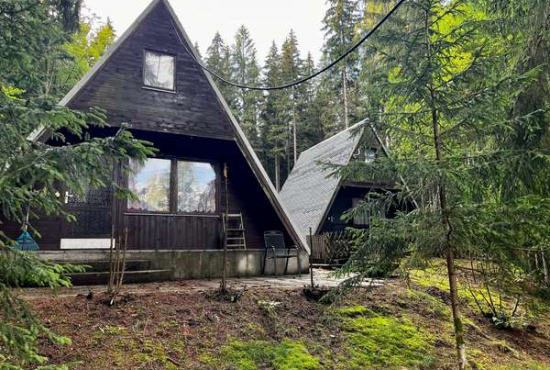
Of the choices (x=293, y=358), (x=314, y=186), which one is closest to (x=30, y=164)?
(x=293, y=358)

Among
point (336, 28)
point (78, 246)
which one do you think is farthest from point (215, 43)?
point (78, 246)

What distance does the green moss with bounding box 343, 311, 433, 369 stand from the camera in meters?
4.43

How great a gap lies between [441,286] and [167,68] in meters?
7.98

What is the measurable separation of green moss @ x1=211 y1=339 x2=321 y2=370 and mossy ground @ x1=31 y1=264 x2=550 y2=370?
0.04 ft

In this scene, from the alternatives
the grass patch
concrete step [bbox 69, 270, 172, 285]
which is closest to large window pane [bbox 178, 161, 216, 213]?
concrete step [bbox 69, 270, 172, 285]

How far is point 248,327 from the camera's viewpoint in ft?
15.1

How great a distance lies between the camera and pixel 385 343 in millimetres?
4855

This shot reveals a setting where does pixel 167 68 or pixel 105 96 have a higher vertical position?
pixel 167 68

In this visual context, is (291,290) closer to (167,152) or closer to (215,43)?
(167,152)

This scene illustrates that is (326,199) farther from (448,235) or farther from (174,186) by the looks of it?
(448,235)

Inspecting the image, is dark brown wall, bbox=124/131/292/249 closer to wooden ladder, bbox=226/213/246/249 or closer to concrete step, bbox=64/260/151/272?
wooden ladder, bbox=226/213/246/249

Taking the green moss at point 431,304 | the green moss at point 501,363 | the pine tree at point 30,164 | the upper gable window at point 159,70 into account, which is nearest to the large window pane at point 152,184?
the upper gable window at point 159,70

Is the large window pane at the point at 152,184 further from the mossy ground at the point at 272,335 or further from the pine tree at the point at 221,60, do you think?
the pine tree at the point at 221,60

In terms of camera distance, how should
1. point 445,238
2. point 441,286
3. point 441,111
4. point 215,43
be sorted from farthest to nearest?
point 215,43 < point 441,286 < point 441,111 < point 445,238
